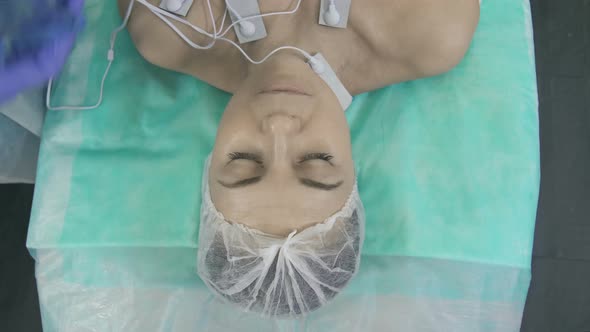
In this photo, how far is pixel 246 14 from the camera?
1051mm

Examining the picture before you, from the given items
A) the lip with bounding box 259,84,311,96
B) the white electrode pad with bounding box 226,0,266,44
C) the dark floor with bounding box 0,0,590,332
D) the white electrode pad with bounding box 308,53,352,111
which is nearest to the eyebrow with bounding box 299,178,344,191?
the lip with bounding box 259,84,311,96

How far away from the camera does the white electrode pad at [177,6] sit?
1027 mm

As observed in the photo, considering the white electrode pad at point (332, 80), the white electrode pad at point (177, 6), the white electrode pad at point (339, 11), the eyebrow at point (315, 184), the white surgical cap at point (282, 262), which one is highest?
the white electrode pad at point (339, 11)

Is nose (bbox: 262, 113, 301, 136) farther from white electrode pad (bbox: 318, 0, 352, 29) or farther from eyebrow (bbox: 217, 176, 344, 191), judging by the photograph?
white electrode pad (bbox: 318, 0, 352, 29)

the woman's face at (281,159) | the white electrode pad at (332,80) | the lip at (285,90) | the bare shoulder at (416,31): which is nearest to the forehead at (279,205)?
the woman's face at (281,159)

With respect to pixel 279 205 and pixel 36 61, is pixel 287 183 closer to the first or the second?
pixel 279 205

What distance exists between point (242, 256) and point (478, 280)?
24.8 inches

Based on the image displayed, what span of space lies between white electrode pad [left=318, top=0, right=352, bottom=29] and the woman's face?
255 mm

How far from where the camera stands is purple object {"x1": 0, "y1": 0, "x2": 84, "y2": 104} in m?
0.63

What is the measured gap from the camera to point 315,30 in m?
1.06

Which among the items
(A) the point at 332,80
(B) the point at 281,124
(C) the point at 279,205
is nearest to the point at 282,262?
(C) the point at 279,205

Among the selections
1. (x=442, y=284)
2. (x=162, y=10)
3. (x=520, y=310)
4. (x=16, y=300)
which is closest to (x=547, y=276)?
(x=520, y=310)

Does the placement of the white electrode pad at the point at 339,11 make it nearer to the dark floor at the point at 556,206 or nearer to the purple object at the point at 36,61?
the purple object at the point at 36,61

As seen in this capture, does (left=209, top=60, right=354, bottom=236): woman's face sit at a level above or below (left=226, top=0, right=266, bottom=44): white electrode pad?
below
